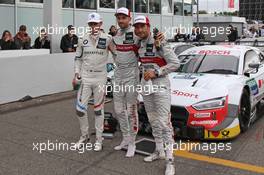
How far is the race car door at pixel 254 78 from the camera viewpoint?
271 inches

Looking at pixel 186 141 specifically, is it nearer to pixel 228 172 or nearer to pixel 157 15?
pixel 228 172

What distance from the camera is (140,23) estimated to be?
4641 millimetres

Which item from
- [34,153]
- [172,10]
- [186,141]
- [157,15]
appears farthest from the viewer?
[172,10]

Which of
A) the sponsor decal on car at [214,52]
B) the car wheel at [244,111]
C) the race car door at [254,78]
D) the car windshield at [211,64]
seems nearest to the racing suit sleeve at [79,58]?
the car windshield at [211,64]

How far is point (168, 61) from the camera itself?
15.3 feet

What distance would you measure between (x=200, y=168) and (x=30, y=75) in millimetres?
5791

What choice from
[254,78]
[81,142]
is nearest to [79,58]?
[81,142]

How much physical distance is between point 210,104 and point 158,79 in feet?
4.49

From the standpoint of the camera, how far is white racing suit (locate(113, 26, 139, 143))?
5.04 metres

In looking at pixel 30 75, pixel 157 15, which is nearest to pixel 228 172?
pixel 30 75

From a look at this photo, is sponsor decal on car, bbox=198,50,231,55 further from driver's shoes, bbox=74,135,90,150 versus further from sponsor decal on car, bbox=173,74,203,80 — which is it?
driver's shoes, bbox=74,135,90,150

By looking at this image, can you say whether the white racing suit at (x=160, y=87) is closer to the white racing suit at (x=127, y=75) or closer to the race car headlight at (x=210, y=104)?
the white racing suit at (x=127, y=75)

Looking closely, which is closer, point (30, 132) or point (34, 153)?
point (34, 153)

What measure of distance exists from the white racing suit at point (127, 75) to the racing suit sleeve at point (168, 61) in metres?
0.50
